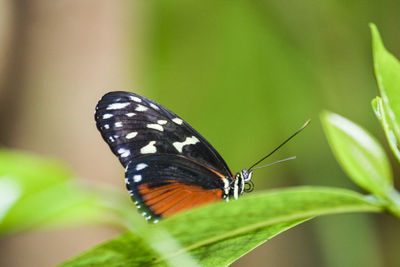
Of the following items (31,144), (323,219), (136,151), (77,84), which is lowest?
(323,219)

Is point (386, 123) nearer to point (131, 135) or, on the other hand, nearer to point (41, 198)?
point (131, 135)

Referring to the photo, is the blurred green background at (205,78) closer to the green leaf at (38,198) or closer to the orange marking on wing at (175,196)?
the green leaf at (38,198)

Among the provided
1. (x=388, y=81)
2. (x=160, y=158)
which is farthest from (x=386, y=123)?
(x=160, y=158)

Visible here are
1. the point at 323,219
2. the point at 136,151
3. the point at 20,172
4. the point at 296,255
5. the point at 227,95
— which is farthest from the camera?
the point at 296,255

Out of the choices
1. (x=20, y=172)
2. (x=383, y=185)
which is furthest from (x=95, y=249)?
(x=20, y=172)

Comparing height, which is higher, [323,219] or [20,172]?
[20,172]

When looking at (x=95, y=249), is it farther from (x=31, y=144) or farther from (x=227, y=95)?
(x=227, y=95)

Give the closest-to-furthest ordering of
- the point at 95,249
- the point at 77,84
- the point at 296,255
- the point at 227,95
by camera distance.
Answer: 1. the point at 95,249
2. the point at 77,84
3. the point at 227,95
4. the point at 296,255

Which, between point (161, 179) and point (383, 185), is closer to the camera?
point (383, 185)
